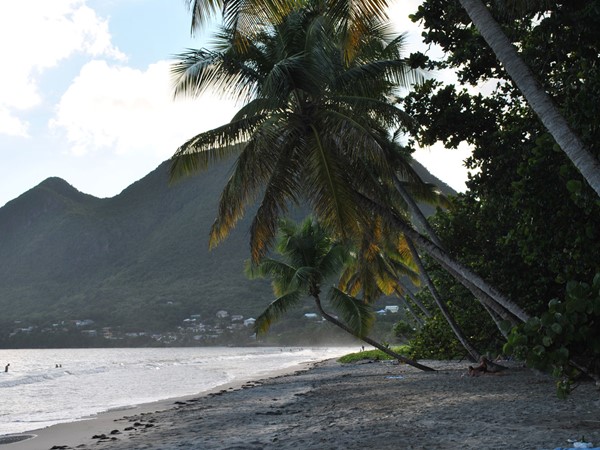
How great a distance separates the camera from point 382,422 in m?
9.70

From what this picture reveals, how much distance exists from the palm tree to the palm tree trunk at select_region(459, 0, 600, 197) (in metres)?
15.2

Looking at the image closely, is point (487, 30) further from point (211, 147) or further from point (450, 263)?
point (211, 147)

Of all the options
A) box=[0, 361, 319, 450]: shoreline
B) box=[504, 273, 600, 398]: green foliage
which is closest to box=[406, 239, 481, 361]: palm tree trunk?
box=[0, 361, 319, 450]: shoreline

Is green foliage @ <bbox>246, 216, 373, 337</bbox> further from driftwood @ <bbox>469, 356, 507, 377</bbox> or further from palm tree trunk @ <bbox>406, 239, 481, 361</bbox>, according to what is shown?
driftwood @ <bbox>469, 356, 507, 377</bbox>

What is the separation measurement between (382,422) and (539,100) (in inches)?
199

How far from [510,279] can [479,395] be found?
2614 millimetres

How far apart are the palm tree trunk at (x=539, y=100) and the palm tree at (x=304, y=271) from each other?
15204mm

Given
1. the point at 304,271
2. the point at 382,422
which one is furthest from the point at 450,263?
the point at 304,271

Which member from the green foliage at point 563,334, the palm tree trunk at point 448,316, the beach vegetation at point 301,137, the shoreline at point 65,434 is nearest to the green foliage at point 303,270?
the palm tree trunk at point 448,316

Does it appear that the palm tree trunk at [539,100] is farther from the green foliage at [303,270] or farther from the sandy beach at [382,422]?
the green foliage at [303,270]

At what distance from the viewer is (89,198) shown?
18925 cm

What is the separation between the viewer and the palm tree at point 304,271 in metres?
22.8

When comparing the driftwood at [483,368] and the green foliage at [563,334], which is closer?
the green foliage at [563,334]

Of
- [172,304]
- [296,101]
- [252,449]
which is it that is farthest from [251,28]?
[172,304]
